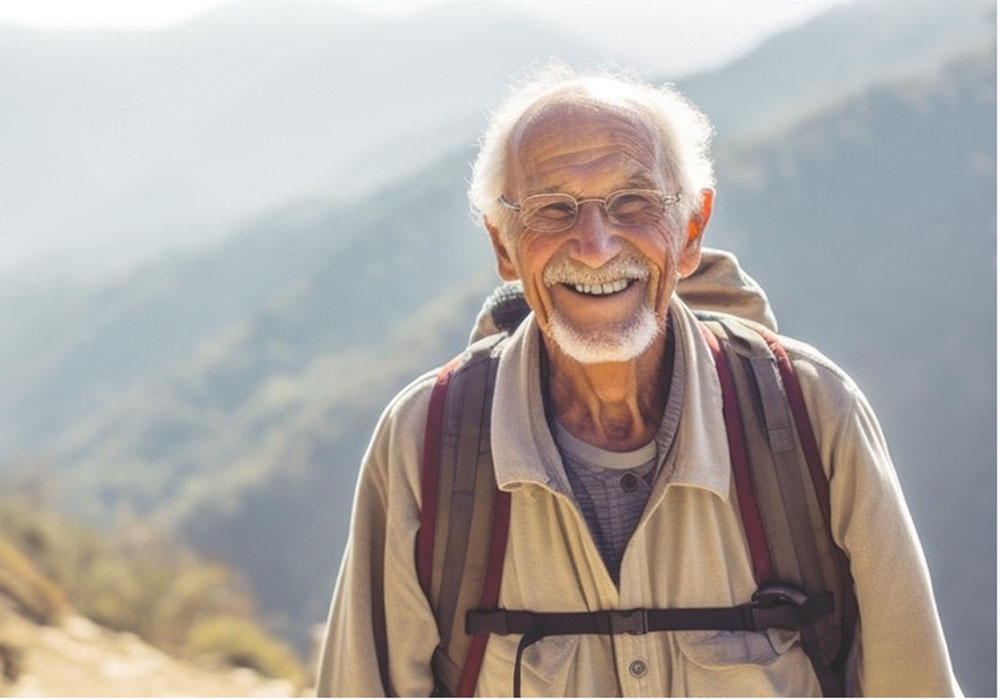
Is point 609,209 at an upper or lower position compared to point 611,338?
upper

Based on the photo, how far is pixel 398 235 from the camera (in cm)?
7562

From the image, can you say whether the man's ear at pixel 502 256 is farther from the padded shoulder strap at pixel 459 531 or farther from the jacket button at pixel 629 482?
the jacket button at pixel 629 482

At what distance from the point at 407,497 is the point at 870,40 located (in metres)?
79.4

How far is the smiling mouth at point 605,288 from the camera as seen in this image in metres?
1.89

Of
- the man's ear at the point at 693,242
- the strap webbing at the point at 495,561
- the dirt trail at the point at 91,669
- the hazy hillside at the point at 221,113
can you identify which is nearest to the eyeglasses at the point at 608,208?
the man's ear at the point at 693,242

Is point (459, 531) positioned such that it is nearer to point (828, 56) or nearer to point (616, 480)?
point (616, 480)

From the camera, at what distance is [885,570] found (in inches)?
71.5

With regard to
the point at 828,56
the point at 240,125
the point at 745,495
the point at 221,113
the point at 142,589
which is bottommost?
the point at 745,495

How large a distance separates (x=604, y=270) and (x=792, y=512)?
1.55 feet

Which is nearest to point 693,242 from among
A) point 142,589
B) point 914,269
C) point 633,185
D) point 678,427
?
point 633,185

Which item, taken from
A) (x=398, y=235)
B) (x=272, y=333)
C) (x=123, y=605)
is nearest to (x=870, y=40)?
(x=398, y=235)

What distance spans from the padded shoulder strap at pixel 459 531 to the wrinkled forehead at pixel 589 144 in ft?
1.40

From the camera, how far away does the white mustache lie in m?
1.87

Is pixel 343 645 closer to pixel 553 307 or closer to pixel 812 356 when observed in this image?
pixel 553 307
